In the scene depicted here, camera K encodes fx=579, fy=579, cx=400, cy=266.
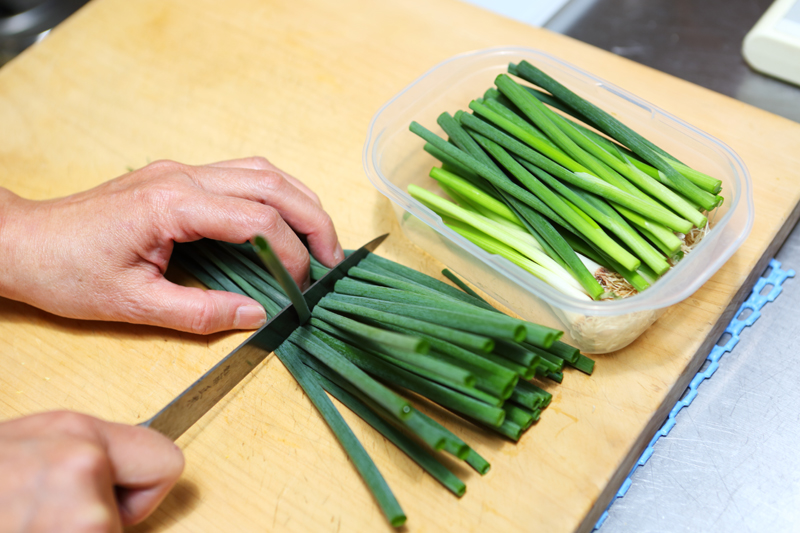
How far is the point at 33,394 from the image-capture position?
1.35 meters

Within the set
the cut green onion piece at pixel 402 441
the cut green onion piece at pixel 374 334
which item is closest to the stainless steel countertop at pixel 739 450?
the cut green onion piece at pixel 402 441

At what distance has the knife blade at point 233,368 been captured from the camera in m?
1.17

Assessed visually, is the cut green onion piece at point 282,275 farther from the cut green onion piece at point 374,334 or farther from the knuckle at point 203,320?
the knuckle at point 203,320

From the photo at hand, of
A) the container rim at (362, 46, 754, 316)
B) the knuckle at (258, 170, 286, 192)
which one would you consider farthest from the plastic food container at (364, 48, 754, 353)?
the knuckle at (258, 170, 286, 192)

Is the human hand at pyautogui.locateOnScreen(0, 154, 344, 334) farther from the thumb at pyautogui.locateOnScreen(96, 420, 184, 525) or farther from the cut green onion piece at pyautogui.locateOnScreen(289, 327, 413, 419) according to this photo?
the thumb at pyautogui.locateOnScreen(96, 420, 184, 525)

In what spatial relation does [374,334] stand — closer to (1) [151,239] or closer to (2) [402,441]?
(2) [402,441]

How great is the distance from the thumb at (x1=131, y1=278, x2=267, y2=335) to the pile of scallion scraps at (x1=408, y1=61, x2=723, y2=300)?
1.69 ft

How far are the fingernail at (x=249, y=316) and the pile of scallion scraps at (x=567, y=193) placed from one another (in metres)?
0.49

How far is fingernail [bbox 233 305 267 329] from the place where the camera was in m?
1.34

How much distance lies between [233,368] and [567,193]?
2.79 feet

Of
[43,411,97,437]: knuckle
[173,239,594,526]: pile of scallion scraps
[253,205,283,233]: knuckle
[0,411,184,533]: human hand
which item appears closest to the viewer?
[0,411,184,533]: human hand

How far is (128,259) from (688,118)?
1.55m

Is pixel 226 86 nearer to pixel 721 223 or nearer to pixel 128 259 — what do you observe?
pixel 128 259

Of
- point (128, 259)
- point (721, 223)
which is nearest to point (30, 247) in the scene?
point (128, 259)
